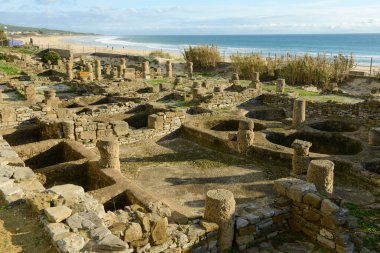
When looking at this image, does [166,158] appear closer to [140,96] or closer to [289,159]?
[289,159]

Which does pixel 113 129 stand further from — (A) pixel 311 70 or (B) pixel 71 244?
(A) pixel 311 70

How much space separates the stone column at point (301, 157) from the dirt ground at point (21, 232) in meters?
8.12

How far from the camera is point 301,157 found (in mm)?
12141

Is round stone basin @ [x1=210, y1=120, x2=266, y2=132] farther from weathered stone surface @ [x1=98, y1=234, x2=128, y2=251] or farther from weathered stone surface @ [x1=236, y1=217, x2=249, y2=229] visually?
weathered stone surface @ [x1=98, y1=234, x2=128, y2=251]

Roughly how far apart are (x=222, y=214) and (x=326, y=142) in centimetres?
968

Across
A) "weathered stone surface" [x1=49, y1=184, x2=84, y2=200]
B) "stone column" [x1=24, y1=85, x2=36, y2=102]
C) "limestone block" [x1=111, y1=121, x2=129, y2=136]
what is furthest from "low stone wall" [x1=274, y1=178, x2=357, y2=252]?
"stone column" [x1=24, y1=85, x2=36, y2=102]

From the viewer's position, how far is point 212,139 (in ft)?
49.8

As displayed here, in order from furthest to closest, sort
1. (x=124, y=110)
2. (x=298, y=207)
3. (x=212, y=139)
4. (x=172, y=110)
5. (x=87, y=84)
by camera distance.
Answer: (x=87, y=84) → (x=124, y=110) → (x=172, y=110) → (x=212, y=139) → (x=298, y=207)

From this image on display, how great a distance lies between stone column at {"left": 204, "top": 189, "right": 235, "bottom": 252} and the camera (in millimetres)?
7480

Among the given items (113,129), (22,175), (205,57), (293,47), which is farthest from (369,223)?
(293,47)

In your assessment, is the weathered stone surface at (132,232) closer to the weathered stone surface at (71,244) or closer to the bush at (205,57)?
the weathered stone surface at (71,244)

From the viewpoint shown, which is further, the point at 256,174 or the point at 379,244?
the point at 256,174

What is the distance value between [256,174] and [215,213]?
17.5ft

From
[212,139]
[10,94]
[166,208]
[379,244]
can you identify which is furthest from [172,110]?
[10,94]
